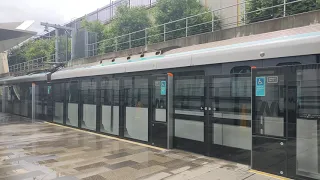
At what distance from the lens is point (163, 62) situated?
26.2ft

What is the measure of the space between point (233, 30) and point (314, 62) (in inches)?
222

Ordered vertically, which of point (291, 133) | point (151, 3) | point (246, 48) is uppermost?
point (151, 3)

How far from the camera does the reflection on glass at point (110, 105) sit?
384 inches

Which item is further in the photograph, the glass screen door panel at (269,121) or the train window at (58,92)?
the train window at (58,92)

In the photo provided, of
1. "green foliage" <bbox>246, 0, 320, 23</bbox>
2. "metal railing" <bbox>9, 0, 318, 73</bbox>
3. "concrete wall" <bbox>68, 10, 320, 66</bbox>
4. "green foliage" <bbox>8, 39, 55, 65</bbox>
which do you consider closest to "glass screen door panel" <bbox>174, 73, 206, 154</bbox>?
"concrete wall" <bbox>68, 10, 320, 66</bbox>

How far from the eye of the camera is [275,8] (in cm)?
1138

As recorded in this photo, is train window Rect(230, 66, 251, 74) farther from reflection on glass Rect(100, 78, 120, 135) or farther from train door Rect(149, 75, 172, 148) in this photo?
reflection on glass Rect(100, 78, 120, 135)

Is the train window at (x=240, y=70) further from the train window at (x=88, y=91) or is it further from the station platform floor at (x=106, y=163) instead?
the train window at (x=88, y=91)

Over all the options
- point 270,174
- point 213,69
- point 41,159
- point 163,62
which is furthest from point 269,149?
point 41,159

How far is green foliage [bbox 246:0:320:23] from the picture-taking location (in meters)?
10.4

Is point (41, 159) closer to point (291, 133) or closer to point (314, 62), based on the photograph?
point (291, 133)

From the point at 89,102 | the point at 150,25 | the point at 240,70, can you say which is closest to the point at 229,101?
the point at 240,70

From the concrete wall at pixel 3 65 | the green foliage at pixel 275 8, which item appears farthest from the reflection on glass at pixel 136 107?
the concrete wall at pixel 3 65

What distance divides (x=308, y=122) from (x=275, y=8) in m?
7.91
